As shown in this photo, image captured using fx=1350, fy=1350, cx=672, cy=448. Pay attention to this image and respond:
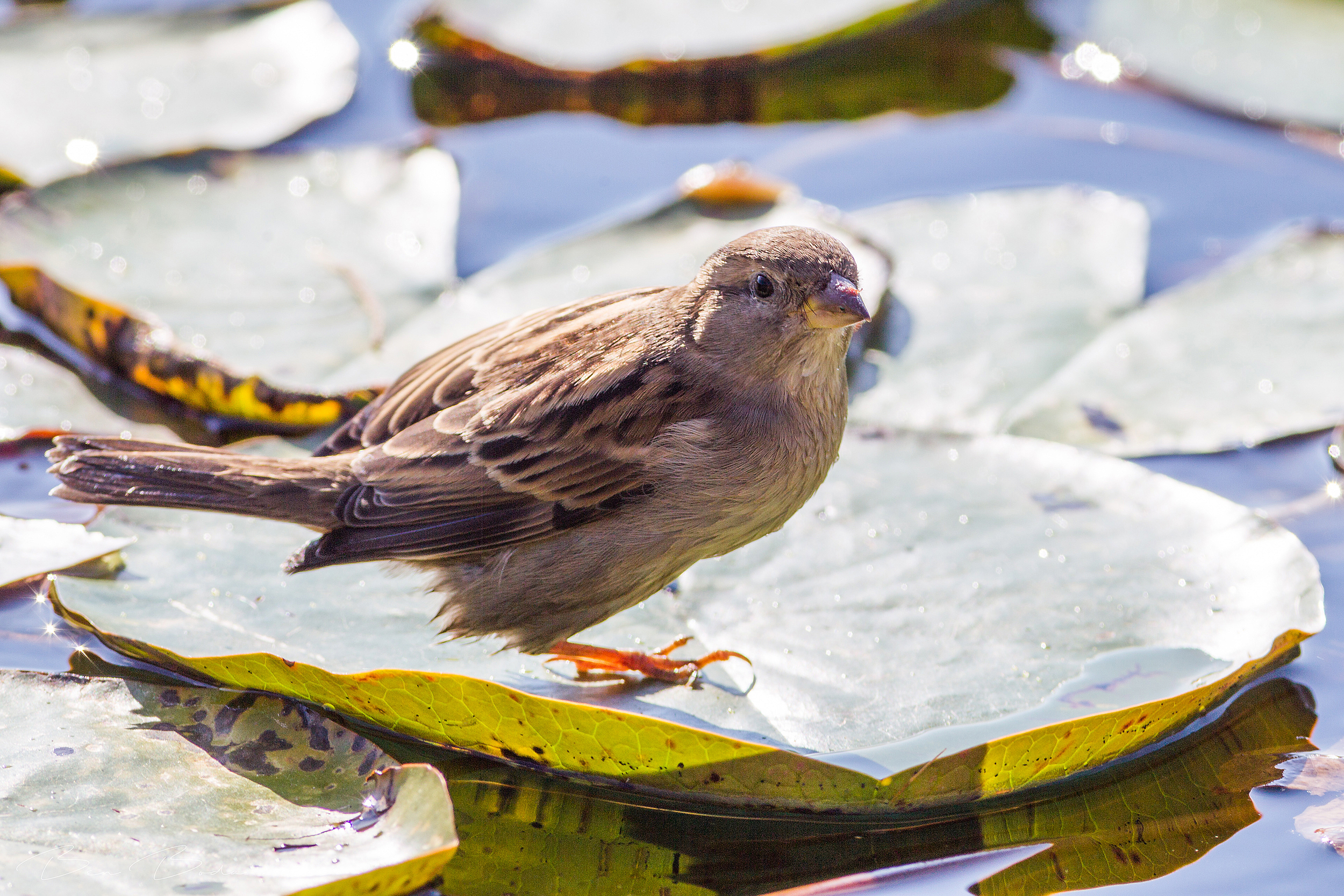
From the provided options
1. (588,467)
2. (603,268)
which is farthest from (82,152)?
(588,467)

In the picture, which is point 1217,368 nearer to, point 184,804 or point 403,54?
point 184,804

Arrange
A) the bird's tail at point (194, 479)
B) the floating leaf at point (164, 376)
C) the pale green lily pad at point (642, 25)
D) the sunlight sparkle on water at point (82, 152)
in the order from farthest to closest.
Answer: the pale green lily pad at point (642, 25) < the sunlight sparkle on water at point (82, 152) < the floating leaf at point (164, 376) < the bird's tail at point (194, 479)

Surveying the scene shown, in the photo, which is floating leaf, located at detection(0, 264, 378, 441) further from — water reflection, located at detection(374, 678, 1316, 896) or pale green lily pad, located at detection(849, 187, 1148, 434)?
pale green lily pad, located at detection(849, 187, 1148, 434)

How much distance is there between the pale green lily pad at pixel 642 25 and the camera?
564cm

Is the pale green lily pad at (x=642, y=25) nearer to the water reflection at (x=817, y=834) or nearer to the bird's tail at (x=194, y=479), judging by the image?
the bird's tail at (x=194, y=479)

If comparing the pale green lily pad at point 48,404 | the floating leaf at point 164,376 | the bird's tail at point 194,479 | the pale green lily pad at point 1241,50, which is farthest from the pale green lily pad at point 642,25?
the bird's tail at point 194,479

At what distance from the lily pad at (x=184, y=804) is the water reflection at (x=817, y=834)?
276 mm

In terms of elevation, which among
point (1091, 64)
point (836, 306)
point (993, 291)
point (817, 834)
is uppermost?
point (836, 306)

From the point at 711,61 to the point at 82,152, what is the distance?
8.25 feet

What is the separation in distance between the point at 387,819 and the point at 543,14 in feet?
Answer: 13.1

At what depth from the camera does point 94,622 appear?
3180 mm

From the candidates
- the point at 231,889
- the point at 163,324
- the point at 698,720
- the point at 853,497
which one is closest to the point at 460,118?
the point at 163,324

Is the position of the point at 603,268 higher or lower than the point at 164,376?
higher

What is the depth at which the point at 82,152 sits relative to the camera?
5062 millimetres
